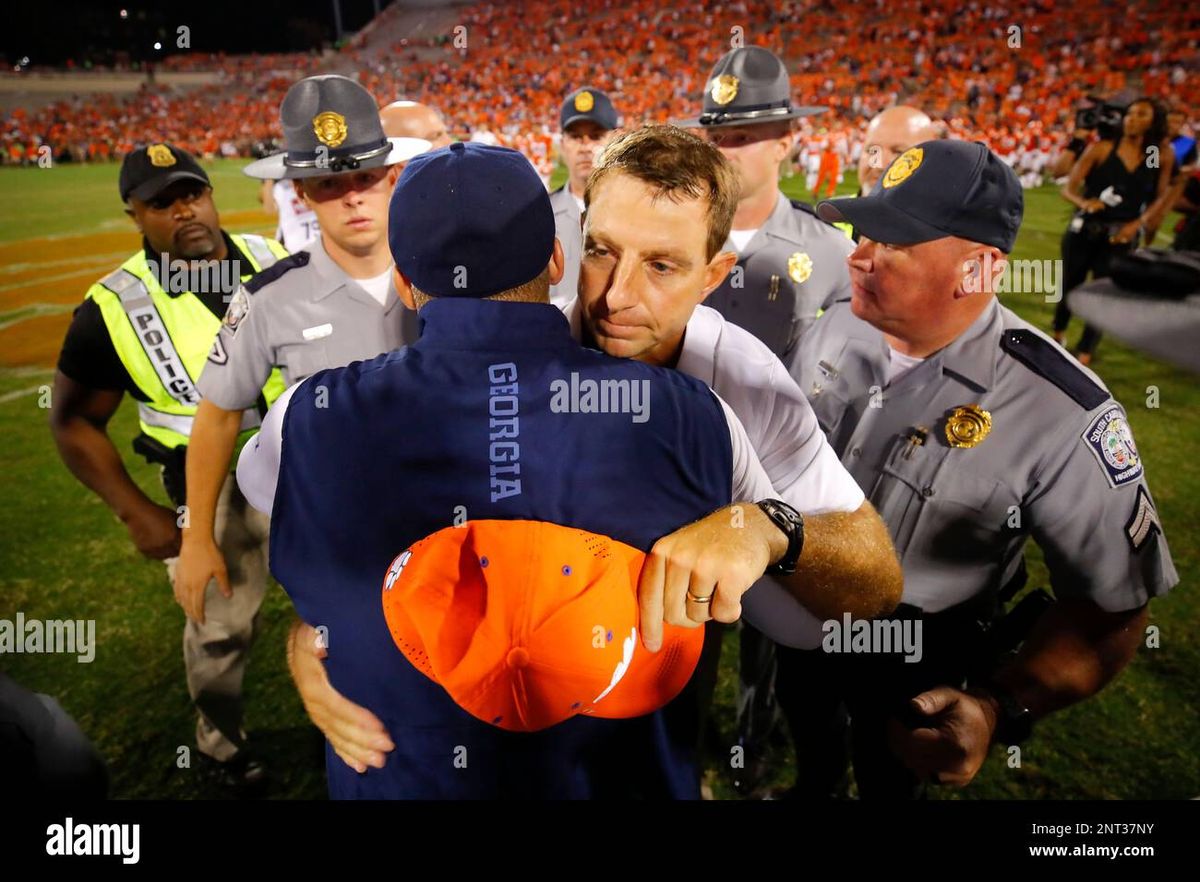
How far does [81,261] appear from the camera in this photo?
1175 centimetres

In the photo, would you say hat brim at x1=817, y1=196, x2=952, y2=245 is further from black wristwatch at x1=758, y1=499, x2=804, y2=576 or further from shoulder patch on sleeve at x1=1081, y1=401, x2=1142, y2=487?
black wristwatch at x1=758, y1=499, x2=804, y2=576

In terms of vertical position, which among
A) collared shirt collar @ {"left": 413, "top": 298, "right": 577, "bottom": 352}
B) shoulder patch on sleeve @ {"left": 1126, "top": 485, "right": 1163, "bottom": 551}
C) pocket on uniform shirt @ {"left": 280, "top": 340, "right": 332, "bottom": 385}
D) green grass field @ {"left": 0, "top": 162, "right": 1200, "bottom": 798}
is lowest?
green grass field @ {"left": 0, "top": 162, "right": 1200, "bottom": 798}

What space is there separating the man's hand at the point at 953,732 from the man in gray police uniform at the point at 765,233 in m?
1.63

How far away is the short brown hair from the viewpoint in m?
1.64

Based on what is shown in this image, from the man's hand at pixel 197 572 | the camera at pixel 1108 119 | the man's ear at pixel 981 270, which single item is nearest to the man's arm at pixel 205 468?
the man's hand at pixel 197 572

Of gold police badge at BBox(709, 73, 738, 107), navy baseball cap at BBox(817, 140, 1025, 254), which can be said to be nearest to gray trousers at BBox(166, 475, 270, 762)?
navy baseball cap at BBox(817, 140, 1025, 254)

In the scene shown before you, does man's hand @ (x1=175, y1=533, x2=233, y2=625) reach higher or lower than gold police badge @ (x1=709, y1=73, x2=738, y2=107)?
lower

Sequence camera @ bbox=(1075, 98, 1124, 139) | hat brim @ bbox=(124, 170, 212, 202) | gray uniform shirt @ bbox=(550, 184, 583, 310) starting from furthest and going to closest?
camera @ bbox=(1075, 98, 1124, 139) < gray uniform shirt @ bbox=(550, 184, 583, 310) < hat brim @ bbox=(124, 170, 212, 202)

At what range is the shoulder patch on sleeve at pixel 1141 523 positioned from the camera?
5.75ft

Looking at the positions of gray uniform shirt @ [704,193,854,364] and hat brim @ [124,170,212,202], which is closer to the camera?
hat brim @ [124,170,212,202]

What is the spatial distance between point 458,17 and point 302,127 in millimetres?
37690

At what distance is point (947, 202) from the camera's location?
6.13ft

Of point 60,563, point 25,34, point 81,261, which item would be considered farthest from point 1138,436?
point 25,34

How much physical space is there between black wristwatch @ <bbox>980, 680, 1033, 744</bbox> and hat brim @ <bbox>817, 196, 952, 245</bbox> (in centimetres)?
129
